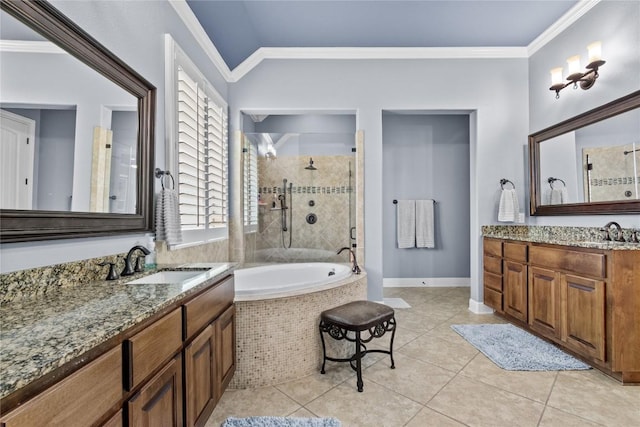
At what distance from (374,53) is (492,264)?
2699 millimetres

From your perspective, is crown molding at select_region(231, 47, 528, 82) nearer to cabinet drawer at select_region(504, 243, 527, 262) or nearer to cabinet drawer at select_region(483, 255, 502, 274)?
cabinet drawer at select_region(504, 243, 527, 262)

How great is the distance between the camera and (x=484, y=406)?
1.71 meters

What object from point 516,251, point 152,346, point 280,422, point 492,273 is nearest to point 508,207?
point 516,251

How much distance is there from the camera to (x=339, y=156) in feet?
11.6

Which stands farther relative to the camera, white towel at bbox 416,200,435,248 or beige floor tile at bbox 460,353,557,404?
white towel at bbox 416,200,435,248

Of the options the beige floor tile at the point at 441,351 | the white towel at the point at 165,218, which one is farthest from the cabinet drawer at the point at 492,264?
the white towel at the point at 165,218

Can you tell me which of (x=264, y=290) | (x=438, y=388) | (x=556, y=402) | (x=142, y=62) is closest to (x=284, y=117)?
(x=142, y=62)

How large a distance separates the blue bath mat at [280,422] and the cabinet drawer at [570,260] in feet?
6.57

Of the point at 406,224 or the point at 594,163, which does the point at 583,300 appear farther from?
the point at 406,224

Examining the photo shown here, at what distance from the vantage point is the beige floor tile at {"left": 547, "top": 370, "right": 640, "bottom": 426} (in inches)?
63.6

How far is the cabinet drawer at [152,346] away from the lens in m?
0.86

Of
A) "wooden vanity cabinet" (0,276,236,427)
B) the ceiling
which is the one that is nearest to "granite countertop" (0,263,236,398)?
"wooden vanity cabinet" (0,276,236,427)

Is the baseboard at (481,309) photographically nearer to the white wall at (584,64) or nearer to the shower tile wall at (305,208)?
the white wall at (584,64)

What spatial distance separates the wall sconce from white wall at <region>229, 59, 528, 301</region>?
510 mm
